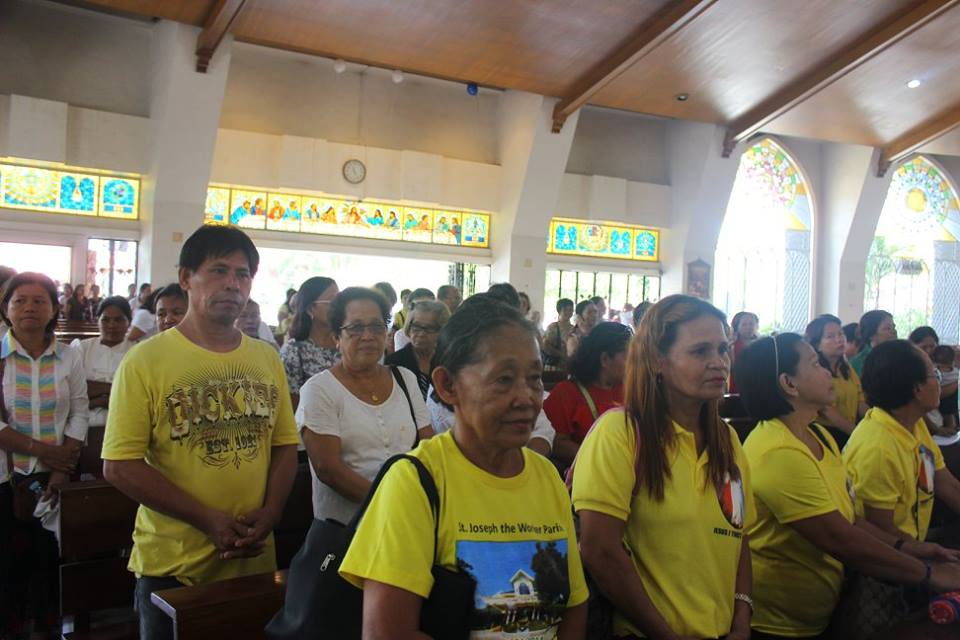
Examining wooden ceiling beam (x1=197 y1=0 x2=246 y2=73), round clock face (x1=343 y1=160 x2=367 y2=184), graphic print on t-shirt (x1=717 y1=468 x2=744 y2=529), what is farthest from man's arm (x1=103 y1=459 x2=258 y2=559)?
round clock face (x1=343 y1=160 x2=367 y2=184)

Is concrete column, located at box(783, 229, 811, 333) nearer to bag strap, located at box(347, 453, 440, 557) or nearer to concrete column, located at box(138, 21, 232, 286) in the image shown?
concrete column, located at box(138, 21, 232, 286)

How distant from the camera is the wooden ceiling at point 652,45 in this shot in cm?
1028

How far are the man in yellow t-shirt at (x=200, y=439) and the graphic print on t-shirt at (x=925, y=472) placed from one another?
2034 mm

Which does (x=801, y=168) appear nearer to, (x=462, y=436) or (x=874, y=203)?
→ (x=874, y=203)

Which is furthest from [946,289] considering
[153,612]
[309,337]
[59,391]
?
[153,612]

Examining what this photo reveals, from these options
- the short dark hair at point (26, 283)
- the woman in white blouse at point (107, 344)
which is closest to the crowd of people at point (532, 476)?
the short dark hair at point (26, 283)

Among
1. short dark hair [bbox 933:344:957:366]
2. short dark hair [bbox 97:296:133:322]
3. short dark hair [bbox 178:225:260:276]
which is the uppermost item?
short dark hair [bbox 178:225:260:276]

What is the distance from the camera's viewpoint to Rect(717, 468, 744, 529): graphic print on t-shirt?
1922mm

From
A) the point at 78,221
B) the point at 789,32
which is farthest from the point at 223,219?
the point at 789,32

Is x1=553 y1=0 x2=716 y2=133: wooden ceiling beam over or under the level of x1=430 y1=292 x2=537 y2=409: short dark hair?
over

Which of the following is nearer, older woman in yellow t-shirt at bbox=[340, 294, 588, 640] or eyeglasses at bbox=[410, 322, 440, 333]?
older woman in yellow t-shirt at bbox=[340, 294, 588, 640]

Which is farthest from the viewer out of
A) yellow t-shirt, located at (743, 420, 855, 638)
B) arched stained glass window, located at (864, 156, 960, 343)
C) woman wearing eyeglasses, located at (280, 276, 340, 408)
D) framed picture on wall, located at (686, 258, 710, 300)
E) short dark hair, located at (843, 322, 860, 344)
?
arched stained glass window, located at (864, 156, 960, 343)

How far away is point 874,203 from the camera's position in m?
16.6

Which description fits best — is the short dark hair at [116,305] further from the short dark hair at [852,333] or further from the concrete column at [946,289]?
the concrete column at [946,289]
